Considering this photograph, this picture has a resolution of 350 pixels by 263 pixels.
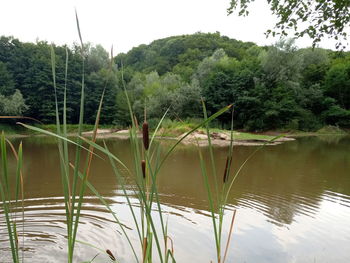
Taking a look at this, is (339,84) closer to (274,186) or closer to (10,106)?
(274,186)

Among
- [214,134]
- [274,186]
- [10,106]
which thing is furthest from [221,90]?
[274,186]

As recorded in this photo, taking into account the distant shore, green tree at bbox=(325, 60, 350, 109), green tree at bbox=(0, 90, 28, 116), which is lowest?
the distant shore

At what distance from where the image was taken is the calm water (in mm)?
2357

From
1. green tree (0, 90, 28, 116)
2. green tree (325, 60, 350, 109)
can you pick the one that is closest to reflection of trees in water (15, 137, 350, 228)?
green tree (0, 90, 28, 116)

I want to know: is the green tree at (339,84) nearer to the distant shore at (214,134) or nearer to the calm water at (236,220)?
the distant shore at (214,134)

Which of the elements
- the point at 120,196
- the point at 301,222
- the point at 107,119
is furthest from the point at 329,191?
the point at 107,119

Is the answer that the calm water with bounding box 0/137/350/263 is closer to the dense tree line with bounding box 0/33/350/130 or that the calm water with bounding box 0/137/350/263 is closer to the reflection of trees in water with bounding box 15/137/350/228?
the reflection of trees in water with bounding box 15/137/350/228

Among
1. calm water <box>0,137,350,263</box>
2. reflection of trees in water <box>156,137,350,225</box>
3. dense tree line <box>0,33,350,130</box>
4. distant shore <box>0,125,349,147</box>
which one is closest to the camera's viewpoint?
calm water <box>0,137,350,263</box>

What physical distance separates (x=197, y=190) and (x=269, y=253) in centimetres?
226

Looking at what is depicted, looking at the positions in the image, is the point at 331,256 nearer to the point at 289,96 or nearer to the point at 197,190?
the point at 197,190

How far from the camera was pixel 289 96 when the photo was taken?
24.4 meters

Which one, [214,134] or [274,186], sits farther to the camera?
[214,134]

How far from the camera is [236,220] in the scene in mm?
3121

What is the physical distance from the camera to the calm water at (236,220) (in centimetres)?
236
